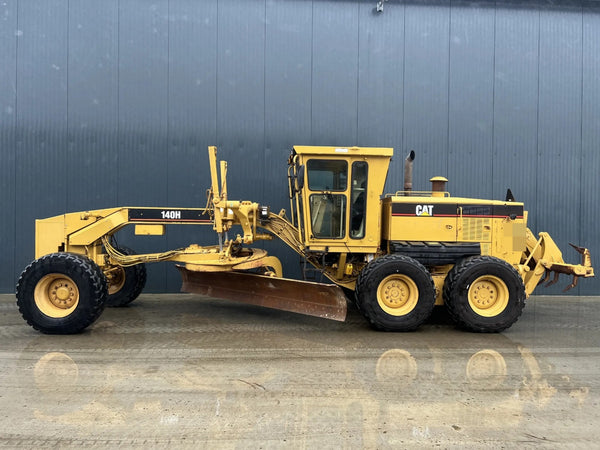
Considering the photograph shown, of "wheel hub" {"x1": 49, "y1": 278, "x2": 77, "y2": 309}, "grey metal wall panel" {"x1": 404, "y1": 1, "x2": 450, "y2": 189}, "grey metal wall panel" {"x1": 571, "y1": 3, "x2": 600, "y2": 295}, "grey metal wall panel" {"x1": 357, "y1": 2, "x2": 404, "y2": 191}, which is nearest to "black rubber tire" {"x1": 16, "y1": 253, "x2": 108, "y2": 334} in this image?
"wheel hub" {"x1": 49, "y1": 278, "x2": 77, "y2": 309}

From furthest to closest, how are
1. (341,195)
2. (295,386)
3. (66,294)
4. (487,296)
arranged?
(341,195) < (487,296) < (66,294) < (295,386)

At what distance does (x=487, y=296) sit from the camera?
5.68 m

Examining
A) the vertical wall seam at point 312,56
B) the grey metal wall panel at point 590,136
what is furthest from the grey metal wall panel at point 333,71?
the grey metal wall panel at point 590,136

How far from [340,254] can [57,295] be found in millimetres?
4015

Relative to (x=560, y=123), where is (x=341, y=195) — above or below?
below

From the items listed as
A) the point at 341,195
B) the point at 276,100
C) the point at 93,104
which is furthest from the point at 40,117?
the point at 341,195

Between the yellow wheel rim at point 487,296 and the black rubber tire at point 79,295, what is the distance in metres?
5.14

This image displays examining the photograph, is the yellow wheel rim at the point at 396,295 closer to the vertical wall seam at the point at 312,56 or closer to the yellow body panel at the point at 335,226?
the yellow body panel at the point at 335,226

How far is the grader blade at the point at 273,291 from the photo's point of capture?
5488 millimetres

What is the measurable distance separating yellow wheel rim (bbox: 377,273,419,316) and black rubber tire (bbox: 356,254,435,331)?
80 millimetres

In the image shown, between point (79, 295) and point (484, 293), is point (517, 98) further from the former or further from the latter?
point (79, 295)

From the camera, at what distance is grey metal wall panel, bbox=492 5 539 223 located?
29.1 feet

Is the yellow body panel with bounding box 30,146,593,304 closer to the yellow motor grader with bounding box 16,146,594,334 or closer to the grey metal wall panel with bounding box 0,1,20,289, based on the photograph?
the yellow motor grader with bounding box 16,146,594,334

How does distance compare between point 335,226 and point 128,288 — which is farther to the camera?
point 128,288
